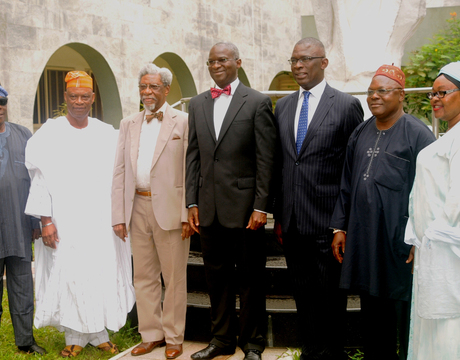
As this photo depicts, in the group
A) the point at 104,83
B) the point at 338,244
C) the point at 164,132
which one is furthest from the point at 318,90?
the point at 104,83

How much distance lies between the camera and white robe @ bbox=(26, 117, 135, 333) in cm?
414

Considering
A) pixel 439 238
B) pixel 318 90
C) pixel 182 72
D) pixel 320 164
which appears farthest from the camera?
pixel 182 72

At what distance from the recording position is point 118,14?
11758 millimetres

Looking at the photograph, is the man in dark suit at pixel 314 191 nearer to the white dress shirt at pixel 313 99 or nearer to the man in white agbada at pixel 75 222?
the white dress shirt at pixel 313 99

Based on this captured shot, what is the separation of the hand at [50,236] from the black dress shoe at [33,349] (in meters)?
0.88

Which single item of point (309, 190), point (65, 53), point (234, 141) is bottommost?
point (309, 190)

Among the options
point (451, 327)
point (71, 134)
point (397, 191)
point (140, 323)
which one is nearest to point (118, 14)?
point (71, 134)

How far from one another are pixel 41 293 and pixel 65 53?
1080 centimetres

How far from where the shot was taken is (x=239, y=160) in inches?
144

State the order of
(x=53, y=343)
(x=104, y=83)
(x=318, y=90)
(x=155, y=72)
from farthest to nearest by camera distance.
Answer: (x=104, y=83) → (x=53, y=343) → (x=155, y=72) → (x=318, y=90)

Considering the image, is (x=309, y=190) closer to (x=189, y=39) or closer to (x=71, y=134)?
(x=71, y=134)

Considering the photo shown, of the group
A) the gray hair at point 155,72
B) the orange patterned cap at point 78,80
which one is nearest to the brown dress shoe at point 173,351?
the gray hair at point 155,72

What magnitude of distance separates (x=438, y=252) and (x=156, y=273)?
233cm

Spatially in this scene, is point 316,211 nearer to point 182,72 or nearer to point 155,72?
point 155,72
